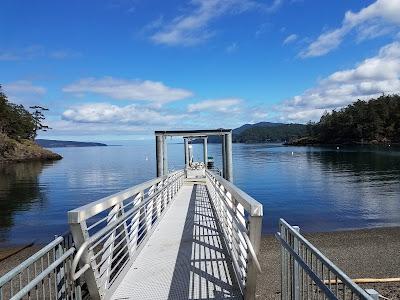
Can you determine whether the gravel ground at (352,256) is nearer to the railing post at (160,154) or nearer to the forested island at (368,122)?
the railing post at (160,154)

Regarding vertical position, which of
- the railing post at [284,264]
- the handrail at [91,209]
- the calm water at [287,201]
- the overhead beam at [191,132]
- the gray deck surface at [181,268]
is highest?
the overhead beam at [191,132]

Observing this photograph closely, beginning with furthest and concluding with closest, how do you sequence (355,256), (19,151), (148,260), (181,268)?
1. (19,151)
2. (355,256)
3. (148,260)
4. (181,268)

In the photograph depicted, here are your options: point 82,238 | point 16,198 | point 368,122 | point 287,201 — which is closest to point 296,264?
point 82,238

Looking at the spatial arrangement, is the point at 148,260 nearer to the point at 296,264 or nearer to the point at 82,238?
the point at 82,238

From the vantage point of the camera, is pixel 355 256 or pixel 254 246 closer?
pixel 254 246

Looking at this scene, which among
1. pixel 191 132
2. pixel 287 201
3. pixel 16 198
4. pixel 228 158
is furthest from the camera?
pixel 16 198

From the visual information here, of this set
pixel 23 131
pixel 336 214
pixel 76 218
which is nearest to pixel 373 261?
pixel 76 218

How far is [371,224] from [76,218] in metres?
21.4

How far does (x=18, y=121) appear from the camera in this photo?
11038 centimetres

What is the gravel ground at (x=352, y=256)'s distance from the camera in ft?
32.9

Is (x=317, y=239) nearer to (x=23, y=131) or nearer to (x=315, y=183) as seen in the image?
(x=315, y=183)

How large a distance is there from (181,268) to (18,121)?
114 meters

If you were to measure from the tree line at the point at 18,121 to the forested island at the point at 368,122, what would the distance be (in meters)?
108

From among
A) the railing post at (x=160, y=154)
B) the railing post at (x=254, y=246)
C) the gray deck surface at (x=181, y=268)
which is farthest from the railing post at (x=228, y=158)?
the railing post at (x=254, y=246)
